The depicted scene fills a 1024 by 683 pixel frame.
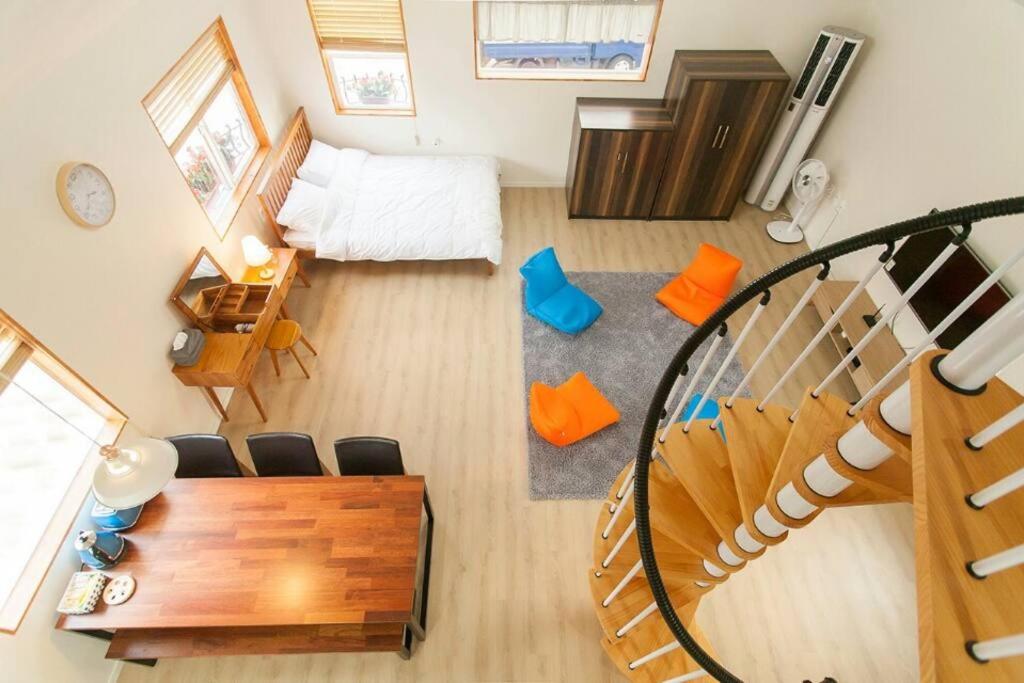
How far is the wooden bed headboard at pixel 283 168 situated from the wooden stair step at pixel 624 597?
4109 millimetres

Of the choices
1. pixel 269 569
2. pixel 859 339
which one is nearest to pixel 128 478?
pixel 269 569

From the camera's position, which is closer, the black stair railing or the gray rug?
the black stair railing

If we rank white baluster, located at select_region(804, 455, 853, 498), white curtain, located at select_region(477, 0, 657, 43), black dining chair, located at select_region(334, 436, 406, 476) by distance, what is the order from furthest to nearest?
white curtain, located at select_region(477, 0, 657, 43) → black dining chair, located at select_region(334, 436, 406, 476) → white baluster, located at select_region(804, 455, 853, 498)

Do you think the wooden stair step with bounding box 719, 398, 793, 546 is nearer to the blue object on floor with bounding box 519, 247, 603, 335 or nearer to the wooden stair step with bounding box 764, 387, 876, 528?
the wooden stair step with bounding box 764, 387, 876, 528

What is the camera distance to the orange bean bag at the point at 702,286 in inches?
187

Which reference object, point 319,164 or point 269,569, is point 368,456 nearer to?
point 269,569

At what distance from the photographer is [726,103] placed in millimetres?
4793

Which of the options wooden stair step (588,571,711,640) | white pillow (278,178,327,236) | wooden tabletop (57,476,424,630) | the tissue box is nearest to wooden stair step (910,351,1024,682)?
wooden stair step (588,571,711,640)

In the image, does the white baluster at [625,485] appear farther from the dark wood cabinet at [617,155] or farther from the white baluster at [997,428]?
the dark wood cabinet at [617,155]

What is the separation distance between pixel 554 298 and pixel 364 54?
123 inches

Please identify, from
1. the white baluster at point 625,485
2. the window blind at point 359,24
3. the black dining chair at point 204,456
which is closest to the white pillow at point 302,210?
the window blind at point 359,24

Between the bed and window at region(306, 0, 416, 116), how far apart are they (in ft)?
1.65

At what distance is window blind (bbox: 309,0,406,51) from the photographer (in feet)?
15.6

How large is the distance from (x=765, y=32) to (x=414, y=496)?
525 cm
